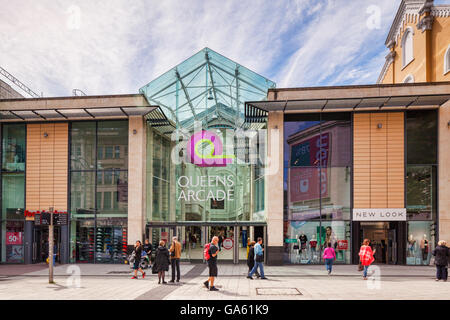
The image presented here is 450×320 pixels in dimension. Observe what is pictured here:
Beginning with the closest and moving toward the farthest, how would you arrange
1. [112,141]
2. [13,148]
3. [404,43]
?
[112,141] < [13,148] < [404,43]

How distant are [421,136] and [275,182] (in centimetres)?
757

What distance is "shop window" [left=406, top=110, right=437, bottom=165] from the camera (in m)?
16.4

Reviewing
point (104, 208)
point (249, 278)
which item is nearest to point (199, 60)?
point (104, 208)

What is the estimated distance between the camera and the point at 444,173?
16.0 metres

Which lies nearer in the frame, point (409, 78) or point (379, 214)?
point (379, 214)

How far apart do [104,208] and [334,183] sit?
39.1 feet

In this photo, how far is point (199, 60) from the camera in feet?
58.4

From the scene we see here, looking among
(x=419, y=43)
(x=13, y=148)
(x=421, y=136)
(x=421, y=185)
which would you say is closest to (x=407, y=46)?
(x=419, y=43)

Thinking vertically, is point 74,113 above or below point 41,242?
above

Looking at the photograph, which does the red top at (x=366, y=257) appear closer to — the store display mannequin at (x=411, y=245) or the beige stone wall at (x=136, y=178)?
the store display mannequin at (x=411, y=245)

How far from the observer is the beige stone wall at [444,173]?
15.8 meters

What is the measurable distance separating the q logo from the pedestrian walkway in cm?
556

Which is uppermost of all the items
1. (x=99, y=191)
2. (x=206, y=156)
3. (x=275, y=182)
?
(x=206, y=156)

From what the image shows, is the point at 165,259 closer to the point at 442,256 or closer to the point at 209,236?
the point at 209,236
